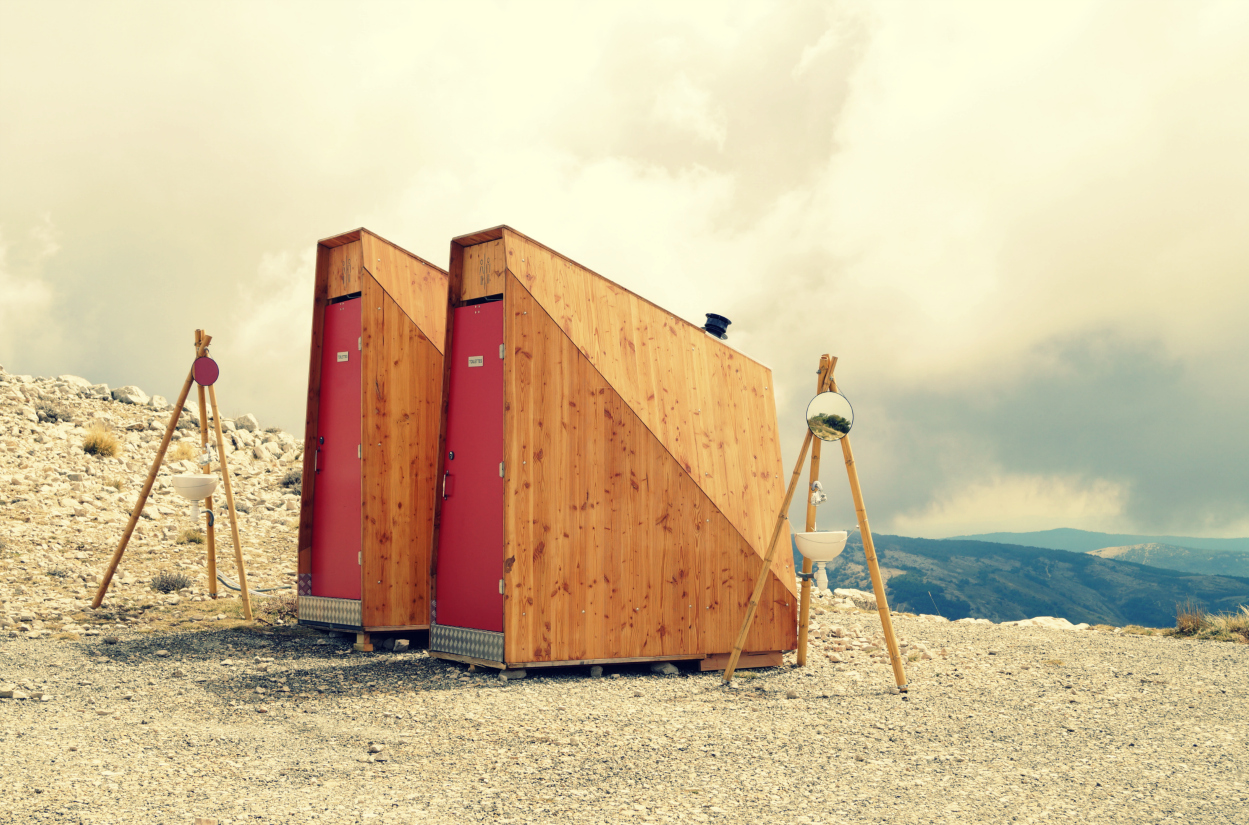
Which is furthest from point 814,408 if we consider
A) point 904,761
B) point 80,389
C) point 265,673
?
point 80,389

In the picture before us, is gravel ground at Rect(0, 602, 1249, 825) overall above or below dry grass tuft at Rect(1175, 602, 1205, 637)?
below

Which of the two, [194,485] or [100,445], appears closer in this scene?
[194,485]

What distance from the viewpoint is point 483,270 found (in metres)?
7.51

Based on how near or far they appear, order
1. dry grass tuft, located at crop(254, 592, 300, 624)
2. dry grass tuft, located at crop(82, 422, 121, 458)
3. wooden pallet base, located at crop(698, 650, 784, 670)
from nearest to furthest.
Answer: wooden pallet base, located at crop(698, 650, 784, 670), dry grass tuft, located at crop(254, 592, 300, 624), dry grass tuft, located at crop(82, 422, 121, 458)

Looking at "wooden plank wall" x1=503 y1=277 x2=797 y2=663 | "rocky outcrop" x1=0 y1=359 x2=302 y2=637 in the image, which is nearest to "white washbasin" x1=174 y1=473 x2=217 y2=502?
"rocky outcrop" x1=0 y1=359 x2=302 y2=637

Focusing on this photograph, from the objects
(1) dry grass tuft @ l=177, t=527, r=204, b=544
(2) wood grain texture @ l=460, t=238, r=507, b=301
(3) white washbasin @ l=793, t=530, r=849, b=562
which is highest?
(2) wood grain texture @ l=460, t=238, r=507, b=301

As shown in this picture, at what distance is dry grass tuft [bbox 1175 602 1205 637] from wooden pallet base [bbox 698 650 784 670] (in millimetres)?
6864

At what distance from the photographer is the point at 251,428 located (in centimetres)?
2209

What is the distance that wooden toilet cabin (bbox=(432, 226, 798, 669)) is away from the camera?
7.09m

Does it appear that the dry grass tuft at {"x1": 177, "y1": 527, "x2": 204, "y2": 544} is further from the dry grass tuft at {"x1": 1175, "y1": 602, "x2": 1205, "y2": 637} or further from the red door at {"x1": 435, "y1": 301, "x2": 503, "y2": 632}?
the dry grass tuft at {"x1": 1175, "y1": 602, "x2": 1205, "y2": 637}

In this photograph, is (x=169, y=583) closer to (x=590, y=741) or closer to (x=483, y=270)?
(x=483, y=270)

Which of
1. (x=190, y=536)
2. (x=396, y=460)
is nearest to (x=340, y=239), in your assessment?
(x=396, y=460)

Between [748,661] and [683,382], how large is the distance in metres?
2.87

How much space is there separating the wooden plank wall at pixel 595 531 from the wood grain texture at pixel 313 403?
3126 mm
